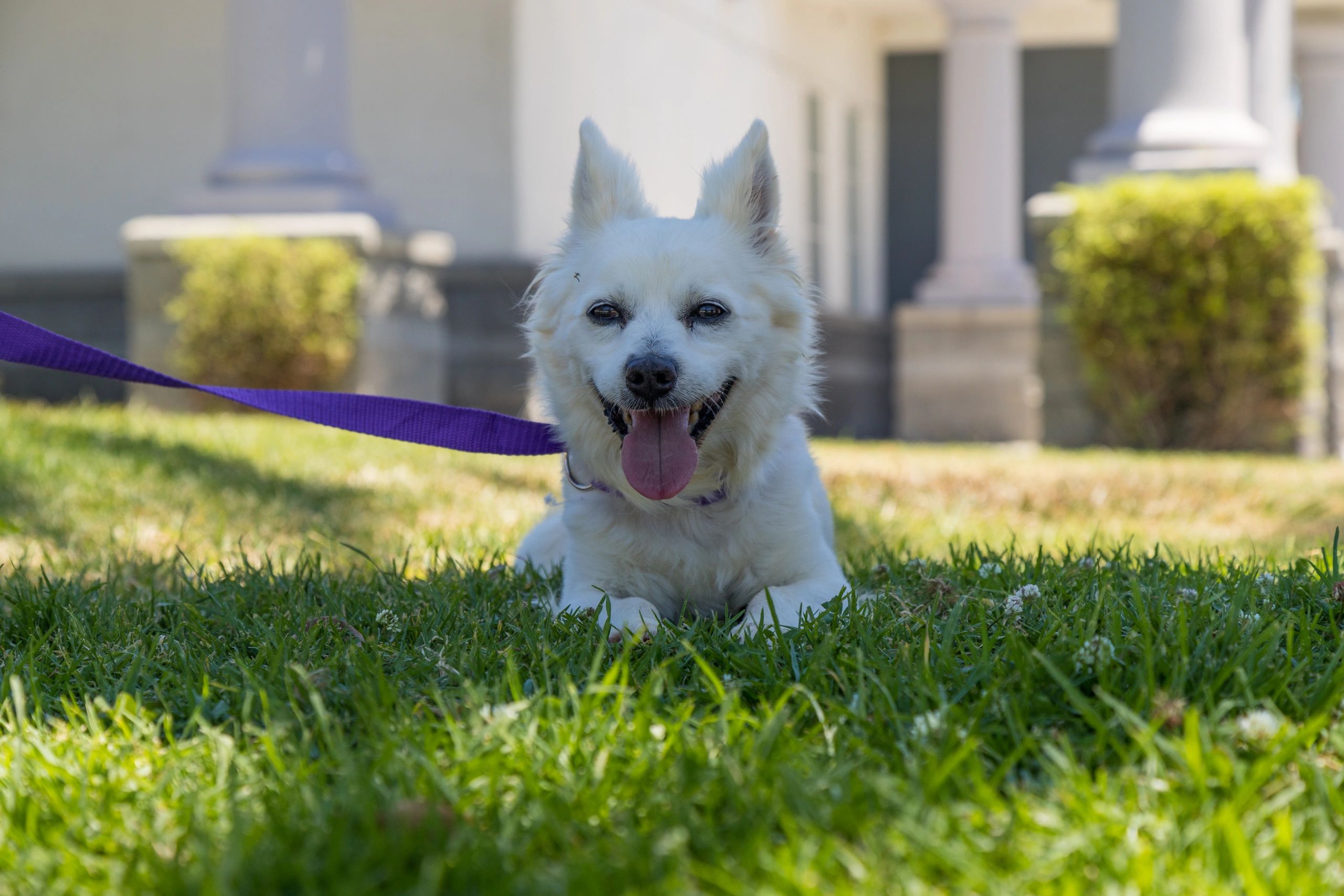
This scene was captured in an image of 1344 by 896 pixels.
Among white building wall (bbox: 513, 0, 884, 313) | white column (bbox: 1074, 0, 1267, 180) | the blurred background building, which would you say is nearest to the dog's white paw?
white building wall (bbox: 513, 0, 884, 313)

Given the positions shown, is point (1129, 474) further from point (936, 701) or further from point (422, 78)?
point (422, 78)

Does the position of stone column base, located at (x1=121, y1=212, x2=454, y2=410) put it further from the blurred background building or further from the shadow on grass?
the shadow on grass

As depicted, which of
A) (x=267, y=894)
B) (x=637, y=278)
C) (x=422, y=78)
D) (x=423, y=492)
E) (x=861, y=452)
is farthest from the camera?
(x=422, y=78)

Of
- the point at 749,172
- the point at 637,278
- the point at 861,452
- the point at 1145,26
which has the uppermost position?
the point at 1145,26

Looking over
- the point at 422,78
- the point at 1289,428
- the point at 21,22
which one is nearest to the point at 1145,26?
the point at 1289,428

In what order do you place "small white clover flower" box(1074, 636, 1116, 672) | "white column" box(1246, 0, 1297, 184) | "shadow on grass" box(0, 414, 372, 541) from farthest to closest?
"white column" box(1246, 0, 1297, 184)
"shadow on grass" box(0, 414, 372, 541)
"small white clover flower" box(1074, 636, 1116, 672)

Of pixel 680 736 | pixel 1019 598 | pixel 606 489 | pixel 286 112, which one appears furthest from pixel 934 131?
pixel 680 736

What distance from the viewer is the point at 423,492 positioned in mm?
5840

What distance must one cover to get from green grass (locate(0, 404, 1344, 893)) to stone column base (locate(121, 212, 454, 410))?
6.45 m

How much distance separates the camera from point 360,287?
972cm

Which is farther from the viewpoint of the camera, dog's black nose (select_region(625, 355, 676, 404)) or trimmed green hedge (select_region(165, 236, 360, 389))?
trimmed green hedge (select_region(165, 236, 360, 389))

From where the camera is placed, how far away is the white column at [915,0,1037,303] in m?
13.6

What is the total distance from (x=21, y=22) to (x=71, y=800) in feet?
44.2

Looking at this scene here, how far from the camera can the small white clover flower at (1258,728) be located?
1.91 metres
